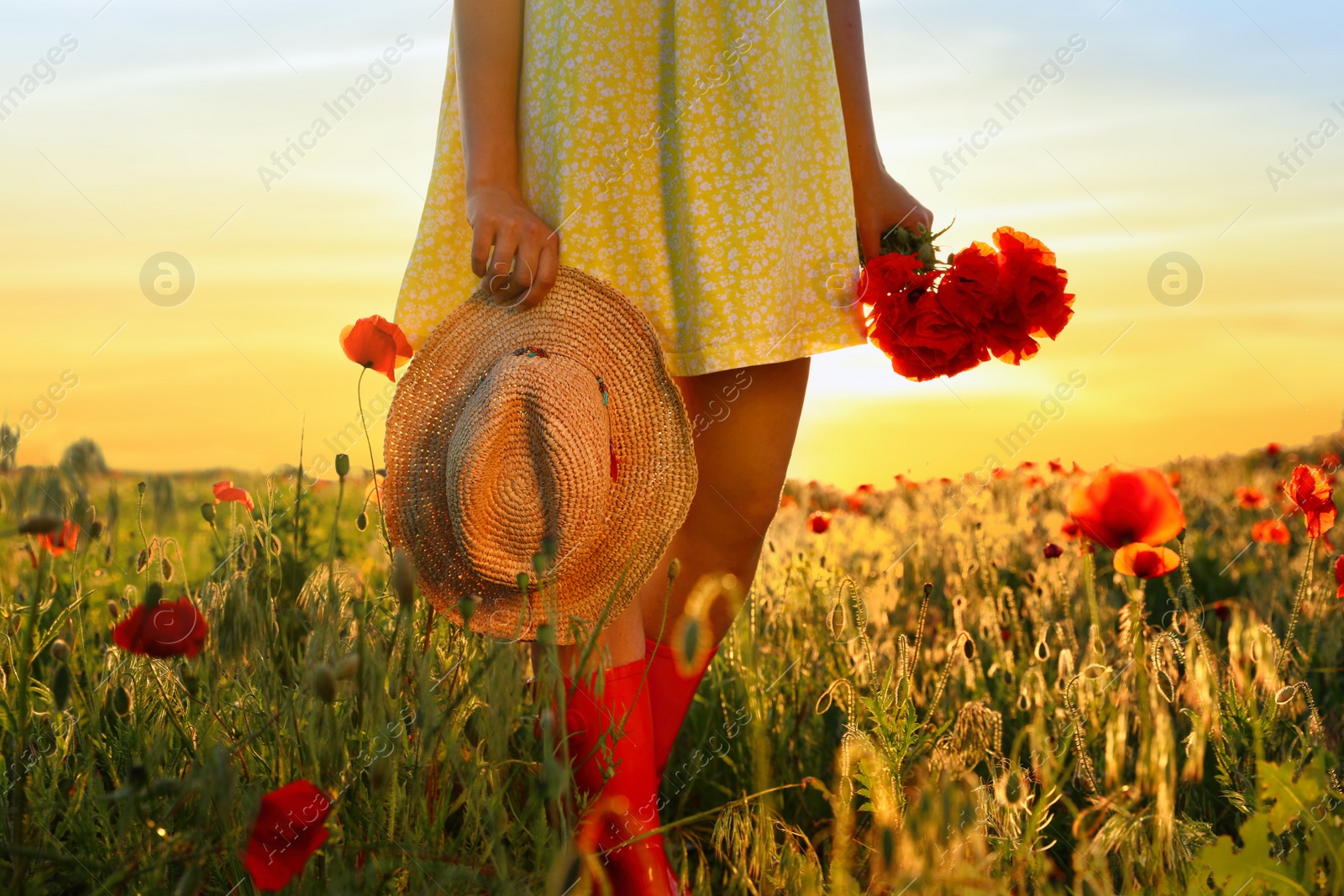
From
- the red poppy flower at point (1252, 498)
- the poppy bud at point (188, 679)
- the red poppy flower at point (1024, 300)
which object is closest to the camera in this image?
the poppy bud at point (188, 679)

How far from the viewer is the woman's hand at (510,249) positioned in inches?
58.1

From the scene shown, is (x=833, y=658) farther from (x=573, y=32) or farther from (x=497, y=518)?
(x=573, y=32)

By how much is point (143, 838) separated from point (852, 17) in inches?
63.5

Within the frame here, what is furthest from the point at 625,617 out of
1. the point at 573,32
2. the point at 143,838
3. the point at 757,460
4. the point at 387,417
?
the point at 573,32

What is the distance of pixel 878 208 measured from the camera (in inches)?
75.8

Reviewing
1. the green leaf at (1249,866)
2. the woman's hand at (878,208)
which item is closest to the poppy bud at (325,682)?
the green leaf at (1249,866)

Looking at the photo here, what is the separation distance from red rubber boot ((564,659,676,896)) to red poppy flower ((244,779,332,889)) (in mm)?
572

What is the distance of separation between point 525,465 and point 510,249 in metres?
0.30

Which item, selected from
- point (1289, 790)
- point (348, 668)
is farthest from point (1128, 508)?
point (348, 668)

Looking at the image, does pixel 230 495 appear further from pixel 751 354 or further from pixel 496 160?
pixel 751 354

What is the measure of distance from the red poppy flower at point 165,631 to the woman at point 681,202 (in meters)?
0.57

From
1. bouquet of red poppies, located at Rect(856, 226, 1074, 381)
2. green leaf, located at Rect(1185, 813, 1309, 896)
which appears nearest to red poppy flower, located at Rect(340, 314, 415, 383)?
bouquet of red poppies, located at Rect(856, 226, 1074, 381)

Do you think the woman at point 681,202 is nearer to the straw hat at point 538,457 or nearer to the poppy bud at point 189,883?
the straw hat at point 538,457

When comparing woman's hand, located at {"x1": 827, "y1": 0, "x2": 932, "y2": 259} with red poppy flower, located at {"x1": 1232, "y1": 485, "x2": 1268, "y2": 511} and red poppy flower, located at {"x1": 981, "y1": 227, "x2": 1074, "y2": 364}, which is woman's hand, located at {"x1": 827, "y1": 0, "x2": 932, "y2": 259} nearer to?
red poppy flower, located at {"x1": 981, "y1": 227, "x2": 1074, "y2": 364}
